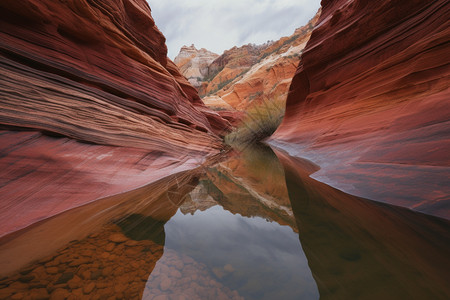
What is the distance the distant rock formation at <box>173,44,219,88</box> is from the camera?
36422mm

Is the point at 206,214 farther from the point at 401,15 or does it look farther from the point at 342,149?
the point at 401,15

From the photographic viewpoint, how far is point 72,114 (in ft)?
7.76

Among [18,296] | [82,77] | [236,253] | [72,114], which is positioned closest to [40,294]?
[18,296]

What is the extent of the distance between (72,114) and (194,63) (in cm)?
4191

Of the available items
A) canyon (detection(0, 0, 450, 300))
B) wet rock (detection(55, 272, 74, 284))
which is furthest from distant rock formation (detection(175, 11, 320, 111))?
wet rock (detection(55, 272, 74, 284))

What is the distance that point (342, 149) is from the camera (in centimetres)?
269

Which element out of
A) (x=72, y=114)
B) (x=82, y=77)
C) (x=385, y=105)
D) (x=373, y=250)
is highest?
(x=82, y=77)

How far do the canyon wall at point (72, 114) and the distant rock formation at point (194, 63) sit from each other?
30715mm

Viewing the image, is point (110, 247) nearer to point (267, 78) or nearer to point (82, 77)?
point (82, 77)

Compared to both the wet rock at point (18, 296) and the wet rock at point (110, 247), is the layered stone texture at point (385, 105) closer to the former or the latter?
the wet rock at point (110, 247)

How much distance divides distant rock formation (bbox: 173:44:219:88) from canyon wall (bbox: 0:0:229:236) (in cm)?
3072

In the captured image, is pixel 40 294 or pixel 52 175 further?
pixel 52 175

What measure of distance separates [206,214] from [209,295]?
894 millimetres

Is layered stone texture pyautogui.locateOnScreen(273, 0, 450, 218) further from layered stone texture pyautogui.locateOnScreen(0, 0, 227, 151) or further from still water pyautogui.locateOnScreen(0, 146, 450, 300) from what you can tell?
Answer: layered stone texture pyautogui.locateOnScreen(0, 0, 227, 151)
